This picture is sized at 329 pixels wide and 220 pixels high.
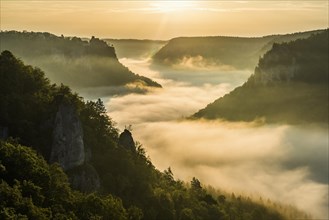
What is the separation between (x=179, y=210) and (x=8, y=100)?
46.3 m

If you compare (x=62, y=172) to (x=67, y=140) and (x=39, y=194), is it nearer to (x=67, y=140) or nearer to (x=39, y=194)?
(x=39, y=194)

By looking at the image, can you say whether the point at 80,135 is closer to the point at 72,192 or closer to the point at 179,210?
the point at 72,192

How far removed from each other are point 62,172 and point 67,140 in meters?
12.9

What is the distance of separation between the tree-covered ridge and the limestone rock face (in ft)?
4.72

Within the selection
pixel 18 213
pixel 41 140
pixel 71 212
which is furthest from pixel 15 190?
pixel 41 140

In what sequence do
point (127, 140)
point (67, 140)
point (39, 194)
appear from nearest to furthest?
point (39, 194)
point (67, 140)
point (127, 140)

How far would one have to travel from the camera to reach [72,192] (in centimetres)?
10662

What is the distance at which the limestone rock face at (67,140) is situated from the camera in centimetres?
11525

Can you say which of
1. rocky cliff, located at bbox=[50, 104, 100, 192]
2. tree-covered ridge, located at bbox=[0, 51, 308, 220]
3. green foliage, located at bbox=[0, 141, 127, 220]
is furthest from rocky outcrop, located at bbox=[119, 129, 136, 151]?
green foliage, located at bbox=[0, 141, 127, 220]

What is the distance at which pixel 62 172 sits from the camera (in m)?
104

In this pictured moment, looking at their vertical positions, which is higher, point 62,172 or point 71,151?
point 71,151

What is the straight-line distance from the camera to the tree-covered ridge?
9412 cm

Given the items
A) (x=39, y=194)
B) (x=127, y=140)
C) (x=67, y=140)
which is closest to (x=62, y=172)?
(x=39, y=194)

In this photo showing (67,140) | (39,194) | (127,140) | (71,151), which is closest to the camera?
(39,194)
